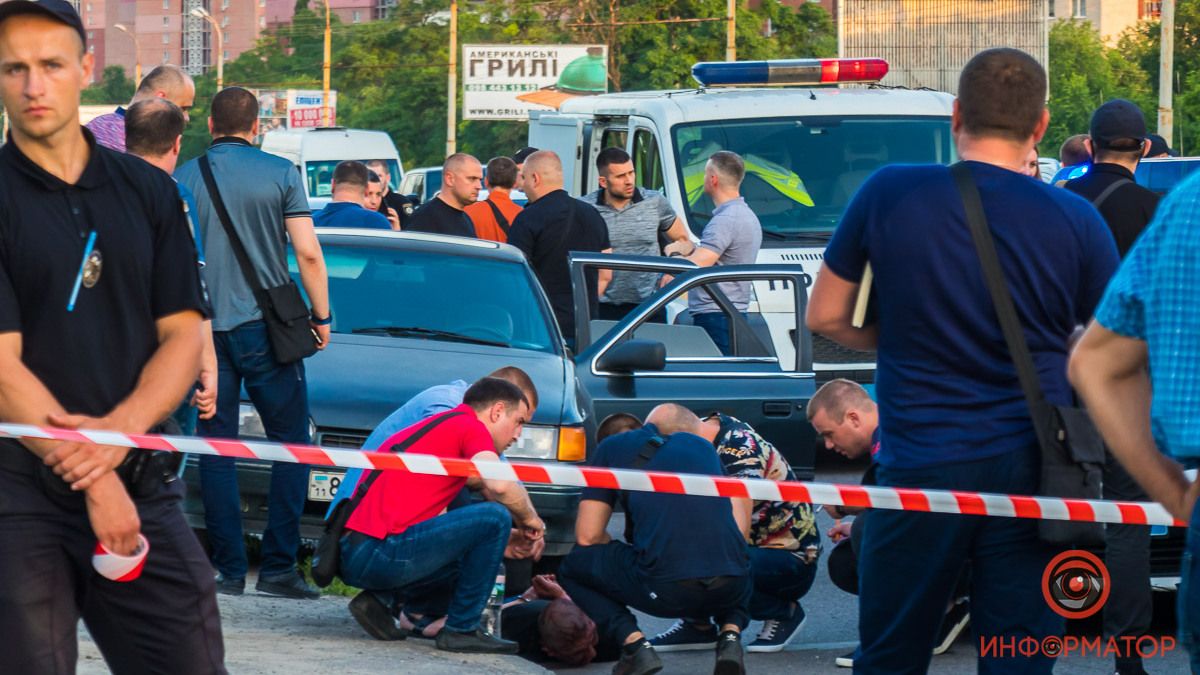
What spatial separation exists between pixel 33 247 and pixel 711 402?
6.03 meters

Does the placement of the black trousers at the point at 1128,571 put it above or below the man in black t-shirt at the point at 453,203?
below

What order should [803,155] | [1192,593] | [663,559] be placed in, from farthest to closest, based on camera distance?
1. [803,155]
2. [663,559]
3. [1192,593]

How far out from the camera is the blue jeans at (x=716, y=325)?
10820 mm

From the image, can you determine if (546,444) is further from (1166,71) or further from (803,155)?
(1166,71)

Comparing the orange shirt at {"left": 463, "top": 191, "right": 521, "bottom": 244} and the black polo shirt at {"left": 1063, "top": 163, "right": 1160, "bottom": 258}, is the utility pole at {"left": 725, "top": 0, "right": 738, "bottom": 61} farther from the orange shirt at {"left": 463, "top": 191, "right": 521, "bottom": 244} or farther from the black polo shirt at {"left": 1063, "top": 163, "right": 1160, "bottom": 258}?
the black polo shirt at {"left": 1063, "top": 163, "right": 1160, "bottom": 258}

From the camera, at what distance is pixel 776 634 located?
7.11m

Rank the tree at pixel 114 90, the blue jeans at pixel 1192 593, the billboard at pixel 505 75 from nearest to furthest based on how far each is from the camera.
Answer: the blue jeans at pixel 1192 593
the billboard at pixel 505 75
the tree at pixel 114 90

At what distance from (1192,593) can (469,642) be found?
384 centimetres

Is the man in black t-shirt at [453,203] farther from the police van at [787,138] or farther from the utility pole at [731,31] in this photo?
the utility pole at [731,31]

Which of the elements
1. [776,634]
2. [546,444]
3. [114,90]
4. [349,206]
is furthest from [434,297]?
[114,90]

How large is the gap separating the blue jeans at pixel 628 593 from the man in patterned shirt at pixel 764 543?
32 centimetres

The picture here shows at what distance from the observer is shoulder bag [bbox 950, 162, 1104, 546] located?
13.2 ft

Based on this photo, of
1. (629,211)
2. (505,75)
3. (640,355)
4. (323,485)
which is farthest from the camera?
(505,75)

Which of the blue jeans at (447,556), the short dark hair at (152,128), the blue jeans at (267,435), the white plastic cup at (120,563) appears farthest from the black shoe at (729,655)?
the white plastic cup at (120,563)
